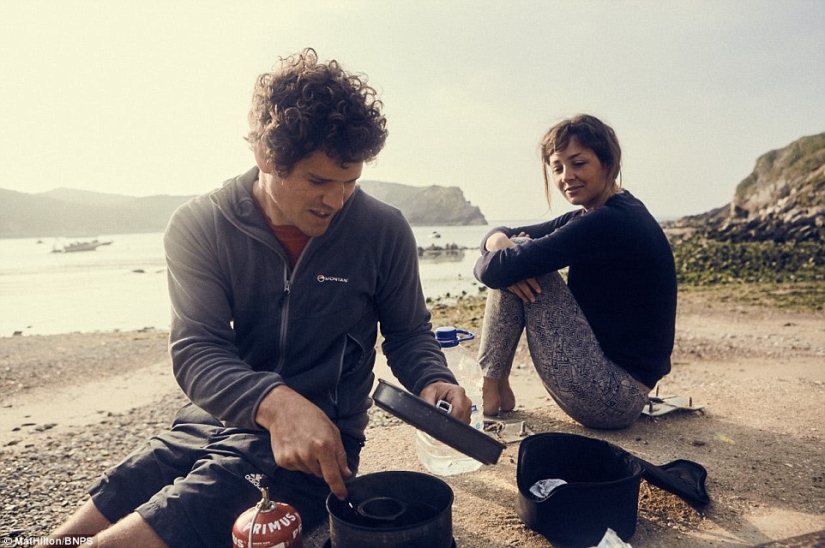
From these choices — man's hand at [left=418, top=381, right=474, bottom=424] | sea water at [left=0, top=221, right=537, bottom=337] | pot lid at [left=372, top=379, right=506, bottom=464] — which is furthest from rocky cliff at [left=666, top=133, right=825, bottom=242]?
pot lid at [left=372, top=379, right=506, bottom=464]

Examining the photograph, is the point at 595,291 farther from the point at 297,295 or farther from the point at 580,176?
the point at 297,295

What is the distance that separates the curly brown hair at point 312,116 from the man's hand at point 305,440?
1099 mm

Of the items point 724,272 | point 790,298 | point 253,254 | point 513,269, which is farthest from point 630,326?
point 724,272

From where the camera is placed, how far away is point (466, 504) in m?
3.33

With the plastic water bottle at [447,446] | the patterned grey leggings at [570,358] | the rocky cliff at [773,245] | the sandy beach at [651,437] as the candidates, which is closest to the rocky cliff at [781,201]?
the rocky cliff at [773,245]

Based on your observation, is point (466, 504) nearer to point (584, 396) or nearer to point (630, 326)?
point (584, 396)

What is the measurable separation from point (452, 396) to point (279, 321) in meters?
0.95

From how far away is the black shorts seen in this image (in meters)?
2.44

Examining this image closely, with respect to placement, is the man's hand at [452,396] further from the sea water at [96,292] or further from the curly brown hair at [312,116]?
the sea water at [96,292]

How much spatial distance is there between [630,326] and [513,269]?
0.85 metres

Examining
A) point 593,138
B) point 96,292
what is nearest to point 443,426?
point 593,138

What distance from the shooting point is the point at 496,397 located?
182 inches

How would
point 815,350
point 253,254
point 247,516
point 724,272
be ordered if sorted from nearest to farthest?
point 247,516 < point 253,254 < point 815,350 < point 724,272

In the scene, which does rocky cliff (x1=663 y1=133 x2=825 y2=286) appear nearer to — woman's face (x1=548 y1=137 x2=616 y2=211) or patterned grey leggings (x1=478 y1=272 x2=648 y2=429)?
woman's face (x1=548 y1=137 x2=616 y2=211)
